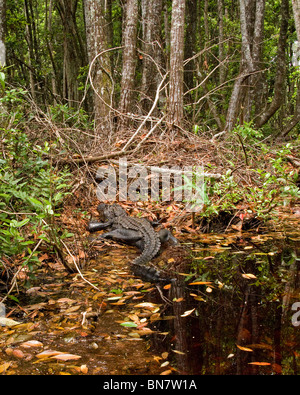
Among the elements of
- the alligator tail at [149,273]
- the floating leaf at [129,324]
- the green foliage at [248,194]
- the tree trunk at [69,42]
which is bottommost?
the alligator tail at [149,273]

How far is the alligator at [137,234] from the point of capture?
10.9 ft

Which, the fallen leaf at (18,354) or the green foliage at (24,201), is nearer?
the fallen leaf at (18,354)

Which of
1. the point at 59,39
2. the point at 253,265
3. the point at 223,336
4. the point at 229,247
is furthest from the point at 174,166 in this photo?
the point at 59,39

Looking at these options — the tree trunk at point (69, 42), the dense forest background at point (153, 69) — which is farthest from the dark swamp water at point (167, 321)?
the tree trunk at point (69, 42)

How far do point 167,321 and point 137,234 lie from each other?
6.51 ft

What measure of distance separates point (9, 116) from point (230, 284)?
2.99 metres

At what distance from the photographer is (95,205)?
560 centimetres

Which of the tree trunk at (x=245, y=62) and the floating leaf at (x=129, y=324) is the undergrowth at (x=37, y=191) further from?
the tree trunk at (x=245, y=62)

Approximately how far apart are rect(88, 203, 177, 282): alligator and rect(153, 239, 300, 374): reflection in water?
1.55 feet

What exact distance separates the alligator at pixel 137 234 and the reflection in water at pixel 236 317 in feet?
1.55

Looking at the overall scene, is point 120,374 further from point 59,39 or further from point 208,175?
point 59,39

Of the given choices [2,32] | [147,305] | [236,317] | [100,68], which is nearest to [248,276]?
[236,317]

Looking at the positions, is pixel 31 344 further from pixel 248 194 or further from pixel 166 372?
pixel 248 194

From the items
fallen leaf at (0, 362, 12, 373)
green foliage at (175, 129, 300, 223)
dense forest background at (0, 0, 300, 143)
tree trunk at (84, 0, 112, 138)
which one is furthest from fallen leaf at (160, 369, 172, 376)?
tree trunk at (84, 0, 112, 138)
